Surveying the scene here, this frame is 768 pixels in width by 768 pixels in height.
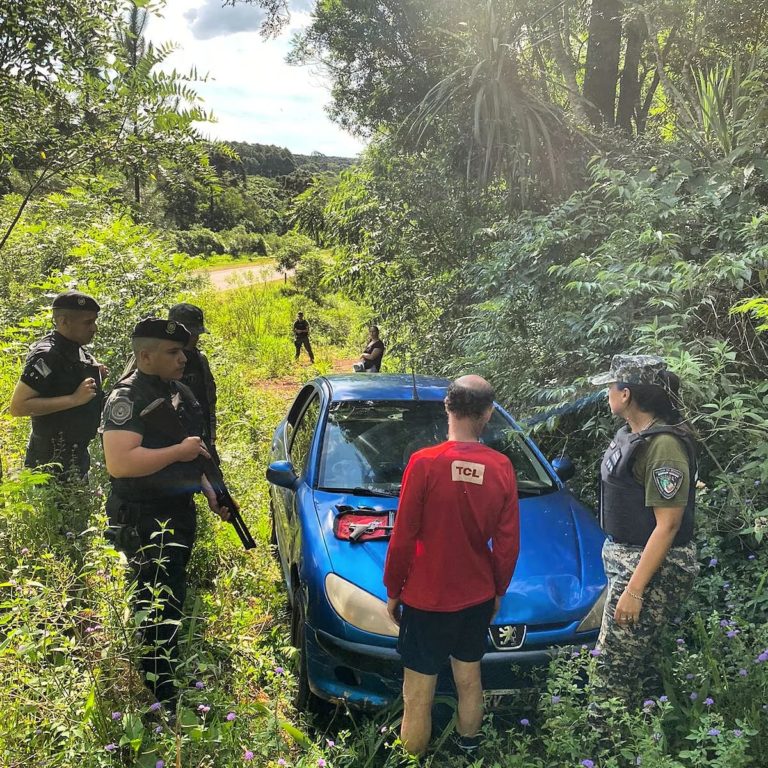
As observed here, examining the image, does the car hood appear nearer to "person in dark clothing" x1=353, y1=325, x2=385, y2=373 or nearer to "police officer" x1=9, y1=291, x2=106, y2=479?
"police officer" x1=9, y1=291, x2=106, y2=479

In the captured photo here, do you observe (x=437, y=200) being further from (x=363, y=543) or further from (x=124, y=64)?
(x=363, y=543)

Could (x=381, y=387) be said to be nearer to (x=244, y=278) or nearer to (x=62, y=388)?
(x=62, y=388)

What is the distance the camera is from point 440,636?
2.14 metres

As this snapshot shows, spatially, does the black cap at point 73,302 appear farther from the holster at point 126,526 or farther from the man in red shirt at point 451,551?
the man in red shirt at point 451,551

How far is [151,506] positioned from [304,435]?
1.44 m

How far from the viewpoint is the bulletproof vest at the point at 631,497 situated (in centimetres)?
223

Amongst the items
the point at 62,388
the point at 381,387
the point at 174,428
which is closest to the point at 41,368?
the point at 62,388

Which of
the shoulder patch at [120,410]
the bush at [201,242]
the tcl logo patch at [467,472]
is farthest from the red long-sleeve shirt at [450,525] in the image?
the bush at [201,242]

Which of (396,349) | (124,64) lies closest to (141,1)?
(124,64)

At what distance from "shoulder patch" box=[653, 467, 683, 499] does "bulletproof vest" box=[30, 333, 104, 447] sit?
3.27 m

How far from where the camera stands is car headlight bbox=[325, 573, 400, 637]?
240 centimetres

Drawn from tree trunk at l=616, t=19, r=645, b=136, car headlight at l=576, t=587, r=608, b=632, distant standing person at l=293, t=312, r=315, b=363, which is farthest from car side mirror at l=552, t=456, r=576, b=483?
distant standing person at l=293, t=312, r=315, b=363

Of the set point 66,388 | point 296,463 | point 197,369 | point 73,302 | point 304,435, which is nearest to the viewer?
point 73,302

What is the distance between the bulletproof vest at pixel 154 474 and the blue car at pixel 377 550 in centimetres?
64
